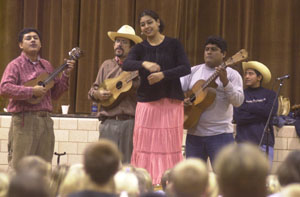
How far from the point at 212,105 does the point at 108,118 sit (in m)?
1.21

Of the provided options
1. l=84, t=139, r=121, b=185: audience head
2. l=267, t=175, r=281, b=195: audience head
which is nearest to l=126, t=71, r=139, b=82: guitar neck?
l=267, t=175, r=281, b=195: audience head

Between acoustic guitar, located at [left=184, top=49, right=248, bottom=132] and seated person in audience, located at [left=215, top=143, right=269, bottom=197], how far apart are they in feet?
10.9

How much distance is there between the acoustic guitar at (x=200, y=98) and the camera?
218 inches

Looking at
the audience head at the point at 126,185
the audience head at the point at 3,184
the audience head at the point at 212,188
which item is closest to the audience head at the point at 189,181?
the audience head at the point at 212,188

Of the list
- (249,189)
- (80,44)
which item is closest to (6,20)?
(80,44)

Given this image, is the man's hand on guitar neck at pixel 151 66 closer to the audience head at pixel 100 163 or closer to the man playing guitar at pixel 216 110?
the man playing guitar at pixel 216 110

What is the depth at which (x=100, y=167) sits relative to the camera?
8.08 ft

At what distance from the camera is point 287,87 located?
31.0 feet

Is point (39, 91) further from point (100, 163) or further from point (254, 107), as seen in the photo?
point (100, 163)

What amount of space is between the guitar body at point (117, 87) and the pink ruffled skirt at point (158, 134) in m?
0.68

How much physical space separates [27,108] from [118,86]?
38.6 inches

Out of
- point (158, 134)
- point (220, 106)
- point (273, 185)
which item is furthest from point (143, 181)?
point (220, 106)

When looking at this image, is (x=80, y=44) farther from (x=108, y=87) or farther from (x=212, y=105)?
(x=212, y=105)

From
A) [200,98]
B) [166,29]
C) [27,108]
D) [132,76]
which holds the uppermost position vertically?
[166,29]
